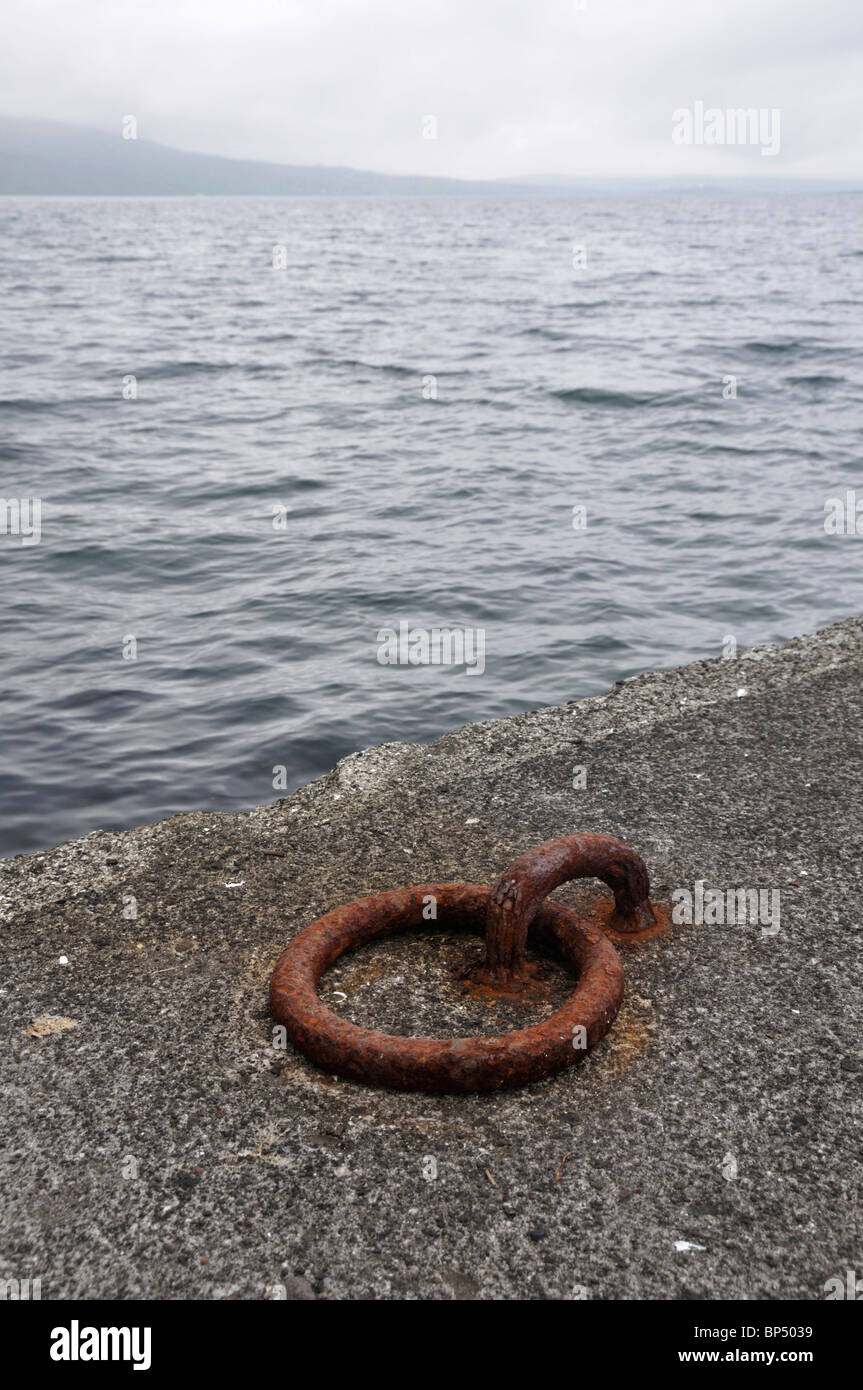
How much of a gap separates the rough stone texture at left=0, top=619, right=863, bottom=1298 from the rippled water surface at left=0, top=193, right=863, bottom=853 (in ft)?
5.70

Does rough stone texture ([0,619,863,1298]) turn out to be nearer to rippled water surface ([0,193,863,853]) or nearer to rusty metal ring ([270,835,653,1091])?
rusty metal ring ([270,835,653,1091])

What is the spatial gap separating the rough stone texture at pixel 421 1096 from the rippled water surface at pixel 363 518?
1737 mm

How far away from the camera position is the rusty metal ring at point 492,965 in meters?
2.67

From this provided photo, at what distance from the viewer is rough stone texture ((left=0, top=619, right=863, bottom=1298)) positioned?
7.46ft

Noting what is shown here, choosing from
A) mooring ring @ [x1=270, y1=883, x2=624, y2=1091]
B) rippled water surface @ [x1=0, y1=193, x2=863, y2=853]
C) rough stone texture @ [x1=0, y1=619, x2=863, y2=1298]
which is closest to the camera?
rough stone texture @ [x1=0, y1=619, x2=863, y2=1298]

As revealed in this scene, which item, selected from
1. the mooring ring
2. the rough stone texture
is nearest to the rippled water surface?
the rough stone texture

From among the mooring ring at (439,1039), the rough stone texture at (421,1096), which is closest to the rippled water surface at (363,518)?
the rough stone texture at (421,1096)

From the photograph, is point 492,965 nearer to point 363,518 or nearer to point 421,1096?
point 421,1096

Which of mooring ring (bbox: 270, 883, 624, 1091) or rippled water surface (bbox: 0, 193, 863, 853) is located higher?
rippled water surface (bbox: 0, 193, 863, 853)

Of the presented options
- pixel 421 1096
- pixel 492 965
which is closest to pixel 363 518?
pixel 492 965

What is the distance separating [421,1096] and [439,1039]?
156mm

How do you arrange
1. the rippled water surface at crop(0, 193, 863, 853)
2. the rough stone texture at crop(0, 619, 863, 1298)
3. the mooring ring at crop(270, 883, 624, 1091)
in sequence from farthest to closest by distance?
the rippled water surface at crop(0, 193, 863, 853), the mooring ring at crop(270, 883, 624, 1091), the rough stone texture at crop(0, 619, 863, 1298)

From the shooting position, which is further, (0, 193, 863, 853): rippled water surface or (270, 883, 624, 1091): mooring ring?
(0, 193, 863, 853): rippled water surface

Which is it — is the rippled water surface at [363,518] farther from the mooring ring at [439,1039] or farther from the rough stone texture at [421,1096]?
the mooring ring at [439,1039]
